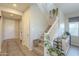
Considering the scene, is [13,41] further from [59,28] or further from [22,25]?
[59,28]

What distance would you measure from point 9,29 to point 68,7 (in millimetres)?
1155

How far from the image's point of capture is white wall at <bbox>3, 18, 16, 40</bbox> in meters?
1.95

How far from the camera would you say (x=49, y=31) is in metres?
1.86

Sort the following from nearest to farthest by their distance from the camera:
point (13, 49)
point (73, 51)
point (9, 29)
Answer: point (73, 51)
point (13, 49)
point (9, 29)

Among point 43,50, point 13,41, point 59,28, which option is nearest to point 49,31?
point 59,28

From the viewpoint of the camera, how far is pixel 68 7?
186cm

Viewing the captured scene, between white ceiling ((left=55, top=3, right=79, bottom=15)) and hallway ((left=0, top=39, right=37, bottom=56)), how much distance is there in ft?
3.10

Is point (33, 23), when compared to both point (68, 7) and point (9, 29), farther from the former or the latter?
point (68, 7)

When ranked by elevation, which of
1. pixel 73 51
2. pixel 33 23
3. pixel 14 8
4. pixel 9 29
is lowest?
pixel 73 51

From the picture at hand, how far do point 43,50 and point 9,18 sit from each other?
85cm

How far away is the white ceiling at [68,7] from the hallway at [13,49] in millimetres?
945

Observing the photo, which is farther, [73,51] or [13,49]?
[13,49]

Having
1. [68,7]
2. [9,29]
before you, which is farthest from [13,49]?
[68,7]

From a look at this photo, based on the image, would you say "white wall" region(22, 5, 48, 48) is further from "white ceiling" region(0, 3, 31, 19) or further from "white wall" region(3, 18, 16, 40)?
"white wall" region(3, 18, 16, 40)
